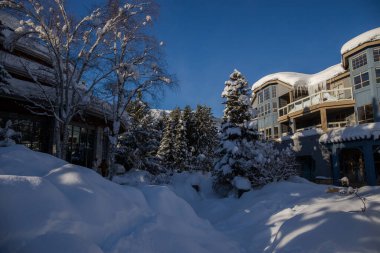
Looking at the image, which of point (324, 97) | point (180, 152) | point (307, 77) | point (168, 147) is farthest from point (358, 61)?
point (168, 147)

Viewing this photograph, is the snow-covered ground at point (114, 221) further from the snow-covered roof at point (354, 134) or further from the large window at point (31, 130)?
the snow-covered roof at point (354, 134)

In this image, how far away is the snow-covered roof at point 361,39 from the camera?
2112 centimetres

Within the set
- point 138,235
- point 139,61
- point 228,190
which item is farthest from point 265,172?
point 138,235

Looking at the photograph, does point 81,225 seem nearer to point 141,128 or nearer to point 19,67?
point 19,67

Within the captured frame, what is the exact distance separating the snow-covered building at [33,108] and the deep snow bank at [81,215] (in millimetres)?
6307

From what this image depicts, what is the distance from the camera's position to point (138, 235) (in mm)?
4973

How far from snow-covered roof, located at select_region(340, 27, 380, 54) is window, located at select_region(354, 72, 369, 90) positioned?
2592 millimetres

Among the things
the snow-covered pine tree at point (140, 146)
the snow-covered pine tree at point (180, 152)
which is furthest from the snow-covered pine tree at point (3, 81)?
the snow-covered pine tree at point (180, 152)

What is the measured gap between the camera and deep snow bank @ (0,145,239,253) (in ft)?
11.7

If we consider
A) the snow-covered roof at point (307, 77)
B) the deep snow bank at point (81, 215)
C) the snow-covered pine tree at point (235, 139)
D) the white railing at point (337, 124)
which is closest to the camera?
the deep snow bank at point (81, 215)

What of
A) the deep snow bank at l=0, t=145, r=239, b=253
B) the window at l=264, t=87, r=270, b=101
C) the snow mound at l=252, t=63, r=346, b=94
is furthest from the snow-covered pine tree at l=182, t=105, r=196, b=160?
the deep snow bank at l=0, t=145, r=239, b=253

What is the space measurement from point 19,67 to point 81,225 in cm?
1371

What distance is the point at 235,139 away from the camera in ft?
55.7

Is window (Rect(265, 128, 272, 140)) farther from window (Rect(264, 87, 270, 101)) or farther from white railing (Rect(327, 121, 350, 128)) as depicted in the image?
white railing (Rect(327, 121, 350, 128))
